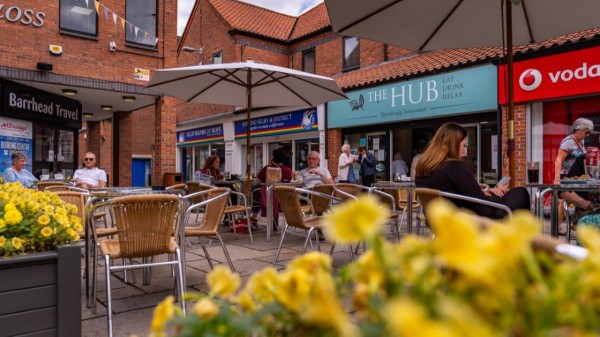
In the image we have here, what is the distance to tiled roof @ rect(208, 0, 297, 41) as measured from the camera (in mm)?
18764

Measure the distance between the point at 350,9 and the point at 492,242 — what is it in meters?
3.94

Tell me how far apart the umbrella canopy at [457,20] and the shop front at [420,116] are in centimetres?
546

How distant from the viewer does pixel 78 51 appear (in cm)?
1016

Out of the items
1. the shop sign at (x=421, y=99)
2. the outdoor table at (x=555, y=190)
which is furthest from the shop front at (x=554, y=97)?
the outdoor table at (x=555, y=190)

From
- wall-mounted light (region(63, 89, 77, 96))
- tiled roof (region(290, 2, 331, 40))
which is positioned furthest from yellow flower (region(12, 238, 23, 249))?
tiled roof (region(290, 2, 331, 40))

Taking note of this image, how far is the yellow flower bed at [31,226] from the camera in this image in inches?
80.8

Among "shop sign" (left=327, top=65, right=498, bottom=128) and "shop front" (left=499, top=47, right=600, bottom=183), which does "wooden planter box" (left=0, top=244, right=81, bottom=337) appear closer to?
"shop front" (left=499, top=47, right=600, bottom=183)

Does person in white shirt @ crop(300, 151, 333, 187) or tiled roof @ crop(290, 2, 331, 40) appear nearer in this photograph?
person in white shirt @ crop(300, 151, 333, 187)

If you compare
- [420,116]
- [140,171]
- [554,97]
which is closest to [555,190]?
[554,97]

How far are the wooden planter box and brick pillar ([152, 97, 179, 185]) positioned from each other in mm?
9924

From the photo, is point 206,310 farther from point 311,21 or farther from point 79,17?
point 311,21

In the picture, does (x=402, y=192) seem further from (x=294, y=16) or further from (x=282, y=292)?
(x=294, y=16)

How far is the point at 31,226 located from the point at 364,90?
1127 centimetres

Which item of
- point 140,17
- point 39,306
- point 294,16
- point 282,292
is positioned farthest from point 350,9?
point 294,16
